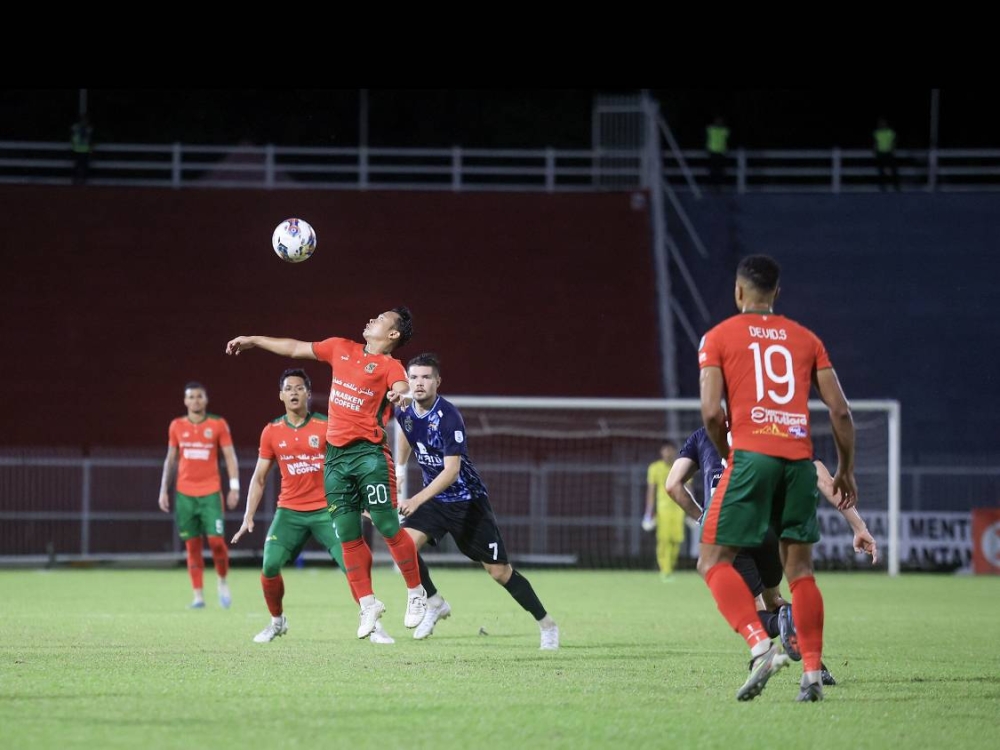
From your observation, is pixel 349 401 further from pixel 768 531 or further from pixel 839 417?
pixel 839 417

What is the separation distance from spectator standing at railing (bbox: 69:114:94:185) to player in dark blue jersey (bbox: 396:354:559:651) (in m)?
23.8

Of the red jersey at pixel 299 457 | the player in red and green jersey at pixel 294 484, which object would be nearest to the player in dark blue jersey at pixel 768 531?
the player in red and green jersey at pixel 294 484

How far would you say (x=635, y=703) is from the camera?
25.1ft

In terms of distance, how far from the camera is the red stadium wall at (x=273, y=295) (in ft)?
103

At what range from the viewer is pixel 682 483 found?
9688 millimetres

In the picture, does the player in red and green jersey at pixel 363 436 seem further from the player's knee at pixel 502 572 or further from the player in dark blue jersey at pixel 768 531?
the player in dark blue jersey at pixel 768 531

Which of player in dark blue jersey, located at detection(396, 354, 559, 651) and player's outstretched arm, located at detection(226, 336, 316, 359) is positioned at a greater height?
player's outstretched arm, located at detection(226, 336, 316, 359)

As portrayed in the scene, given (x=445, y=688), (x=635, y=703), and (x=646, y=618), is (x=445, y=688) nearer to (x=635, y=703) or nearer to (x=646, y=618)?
(x=635, y=703)

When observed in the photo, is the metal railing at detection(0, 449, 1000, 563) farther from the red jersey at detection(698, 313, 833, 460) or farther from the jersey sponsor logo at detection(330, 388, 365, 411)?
the red jersey at detection(698, 313, 833, 460)

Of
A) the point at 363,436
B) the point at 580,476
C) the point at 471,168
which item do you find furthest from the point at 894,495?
the point at 363,436

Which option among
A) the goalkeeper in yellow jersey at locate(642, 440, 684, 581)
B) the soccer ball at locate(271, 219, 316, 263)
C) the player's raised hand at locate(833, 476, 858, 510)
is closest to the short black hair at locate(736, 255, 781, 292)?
the player's raised hand at locate(833, 476, 858, 510)

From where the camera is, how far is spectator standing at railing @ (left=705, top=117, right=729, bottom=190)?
3400 cm

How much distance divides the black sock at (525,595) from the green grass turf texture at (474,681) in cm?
29

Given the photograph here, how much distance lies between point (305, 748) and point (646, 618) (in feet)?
30.6
